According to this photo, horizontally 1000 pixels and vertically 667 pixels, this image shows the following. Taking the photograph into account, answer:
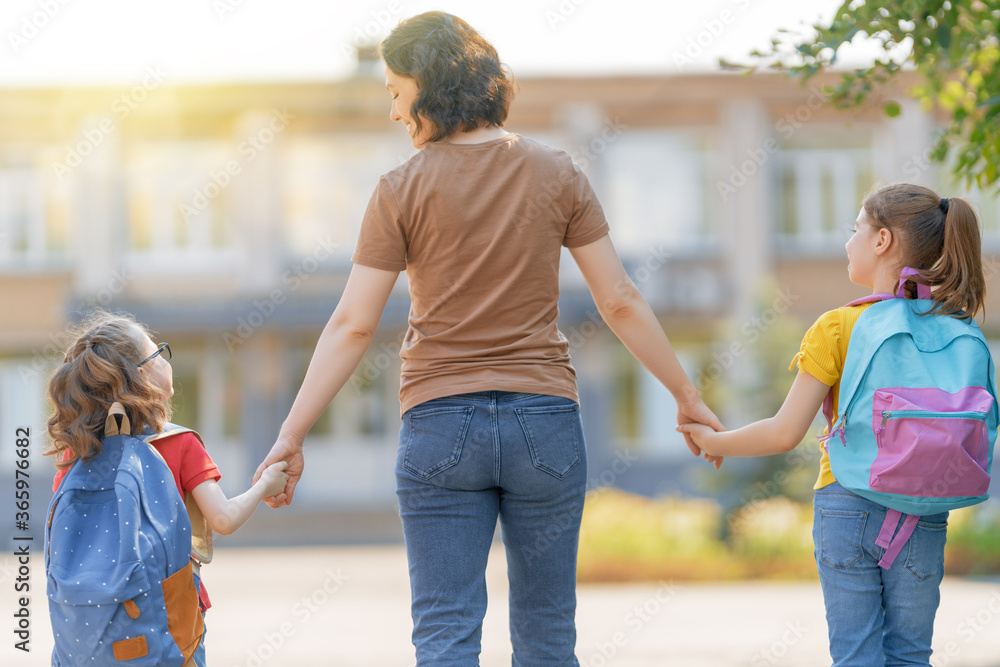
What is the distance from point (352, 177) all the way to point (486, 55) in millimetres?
16179

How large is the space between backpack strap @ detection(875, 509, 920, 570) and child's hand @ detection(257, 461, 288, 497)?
1.57 metres

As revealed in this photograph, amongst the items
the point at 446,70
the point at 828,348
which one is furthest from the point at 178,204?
the point at 828,348

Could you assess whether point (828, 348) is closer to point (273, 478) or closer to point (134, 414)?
point (273, 478)

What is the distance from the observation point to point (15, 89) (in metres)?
17.1

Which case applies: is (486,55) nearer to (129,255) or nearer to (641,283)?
(641,283)

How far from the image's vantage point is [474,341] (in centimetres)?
256

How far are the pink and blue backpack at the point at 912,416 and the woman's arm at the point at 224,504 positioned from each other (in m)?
1.50

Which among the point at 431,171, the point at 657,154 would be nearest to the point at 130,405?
the point at 431,171

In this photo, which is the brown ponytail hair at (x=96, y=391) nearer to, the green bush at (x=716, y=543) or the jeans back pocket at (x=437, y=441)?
the jeans back pocket at (x=437, y=441)

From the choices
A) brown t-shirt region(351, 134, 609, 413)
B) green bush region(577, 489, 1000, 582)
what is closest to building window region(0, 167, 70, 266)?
green bush region(577, 489, 1000, 582)

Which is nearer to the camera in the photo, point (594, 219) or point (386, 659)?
point (594, 219)

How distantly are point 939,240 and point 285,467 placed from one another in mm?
1874

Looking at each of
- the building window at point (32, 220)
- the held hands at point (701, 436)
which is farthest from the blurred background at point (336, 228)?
the held hands at point (701, 436)

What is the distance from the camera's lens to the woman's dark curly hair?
262 centimetres
